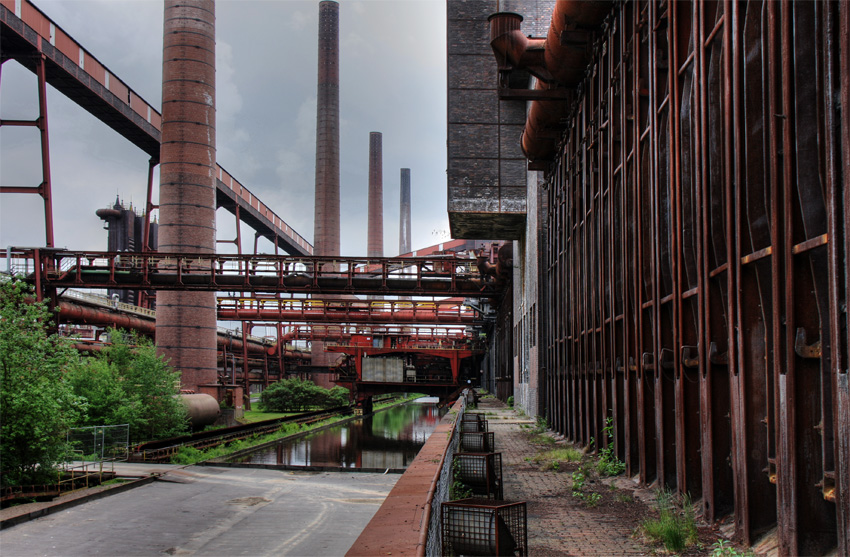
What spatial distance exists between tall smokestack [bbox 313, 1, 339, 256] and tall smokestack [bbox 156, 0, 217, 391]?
71.9ft

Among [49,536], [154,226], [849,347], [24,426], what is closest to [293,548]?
[49,536]

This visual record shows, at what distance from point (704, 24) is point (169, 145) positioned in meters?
26.6

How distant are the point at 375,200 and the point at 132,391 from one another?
5421cm

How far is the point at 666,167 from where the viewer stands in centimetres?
678

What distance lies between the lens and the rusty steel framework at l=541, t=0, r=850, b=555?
144 inches

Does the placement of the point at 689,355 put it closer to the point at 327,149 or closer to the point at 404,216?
the point at 327,149

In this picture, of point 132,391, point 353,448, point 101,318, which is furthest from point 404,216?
point 132,391

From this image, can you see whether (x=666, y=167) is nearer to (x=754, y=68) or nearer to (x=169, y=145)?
(x=754, y=68)

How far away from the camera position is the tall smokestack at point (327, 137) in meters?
51.3

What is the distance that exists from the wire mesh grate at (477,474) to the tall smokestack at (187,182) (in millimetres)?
23031

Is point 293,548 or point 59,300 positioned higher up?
point 59,300

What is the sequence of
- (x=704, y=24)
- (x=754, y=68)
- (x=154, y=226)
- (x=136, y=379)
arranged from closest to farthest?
(x=754, y=68) < (x=704, y=24) < (x=136, y=379) < (x=154, y=226)

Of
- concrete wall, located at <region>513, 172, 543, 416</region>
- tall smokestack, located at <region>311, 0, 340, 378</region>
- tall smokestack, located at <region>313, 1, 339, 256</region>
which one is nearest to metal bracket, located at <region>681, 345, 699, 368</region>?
concrete wall, located at <region>513, 172, 543, 416</region>

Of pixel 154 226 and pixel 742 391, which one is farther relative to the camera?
pixel 154 226
